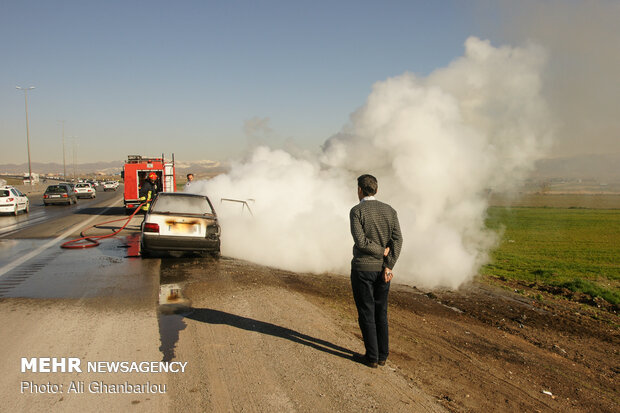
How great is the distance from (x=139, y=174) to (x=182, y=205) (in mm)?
13518

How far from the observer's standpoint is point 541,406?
409 cm

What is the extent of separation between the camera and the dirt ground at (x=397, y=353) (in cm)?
384

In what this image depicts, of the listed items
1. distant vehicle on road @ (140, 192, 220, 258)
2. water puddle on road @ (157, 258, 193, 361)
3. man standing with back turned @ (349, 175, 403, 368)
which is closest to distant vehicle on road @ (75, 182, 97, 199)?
distant vehicle on road @ (140, 192, 220, 258)

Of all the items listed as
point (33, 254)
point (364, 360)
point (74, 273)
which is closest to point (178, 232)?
point (74, 273)

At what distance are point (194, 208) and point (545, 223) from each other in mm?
38534

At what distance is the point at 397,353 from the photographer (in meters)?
5.01

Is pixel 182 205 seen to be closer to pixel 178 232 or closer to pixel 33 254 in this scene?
pixel 178 232

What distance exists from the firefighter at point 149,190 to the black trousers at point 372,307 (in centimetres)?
1488

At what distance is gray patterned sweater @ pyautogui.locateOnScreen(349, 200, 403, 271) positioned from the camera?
434cm

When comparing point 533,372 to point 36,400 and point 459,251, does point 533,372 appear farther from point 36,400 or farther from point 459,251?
point 459,251

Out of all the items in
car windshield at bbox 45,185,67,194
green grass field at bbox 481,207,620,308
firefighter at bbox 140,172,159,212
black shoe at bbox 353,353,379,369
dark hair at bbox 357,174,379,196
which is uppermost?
dark hair at bbox 357,174,379,196

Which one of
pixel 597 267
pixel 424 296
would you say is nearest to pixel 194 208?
pixel 424 296

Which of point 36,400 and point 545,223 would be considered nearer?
point 36,400

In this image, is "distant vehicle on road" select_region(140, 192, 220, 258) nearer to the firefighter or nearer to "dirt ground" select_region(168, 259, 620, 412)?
"dirt ground" select_region(168, 259, 620, 412)
